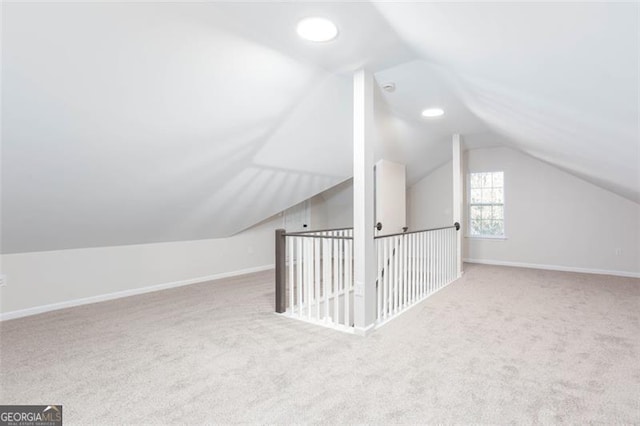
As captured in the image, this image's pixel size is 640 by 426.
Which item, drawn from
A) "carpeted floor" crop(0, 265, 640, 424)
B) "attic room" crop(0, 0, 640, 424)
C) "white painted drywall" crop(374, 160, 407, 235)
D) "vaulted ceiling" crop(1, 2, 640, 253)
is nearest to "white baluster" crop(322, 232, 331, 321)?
"attic room" crop(0, 0, 640, 424)

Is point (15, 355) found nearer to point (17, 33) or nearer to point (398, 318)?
point (17, 33)

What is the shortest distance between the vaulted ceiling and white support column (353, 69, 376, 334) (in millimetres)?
307

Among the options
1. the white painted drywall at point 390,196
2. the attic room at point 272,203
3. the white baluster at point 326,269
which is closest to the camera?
the attic room at point 272,203

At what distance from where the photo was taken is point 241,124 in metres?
3.15

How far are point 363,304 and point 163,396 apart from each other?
66.4 inches

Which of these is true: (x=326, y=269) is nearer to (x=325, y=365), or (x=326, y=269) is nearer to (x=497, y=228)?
(x=325, y=365)

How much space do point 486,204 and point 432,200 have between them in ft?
3.59

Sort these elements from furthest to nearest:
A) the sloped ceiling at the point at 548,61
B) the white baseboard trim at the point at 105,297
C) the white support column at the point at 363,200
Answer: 1. the white baseboard trim at the point at 105,297
2. the white support column at the point at 363,200
3. the sloped ceiling at the point at 548,61

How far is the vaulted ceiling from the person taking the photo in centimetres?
154

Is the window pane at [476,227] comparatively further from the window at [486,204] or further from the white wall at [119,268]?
the white wall at [119,268]

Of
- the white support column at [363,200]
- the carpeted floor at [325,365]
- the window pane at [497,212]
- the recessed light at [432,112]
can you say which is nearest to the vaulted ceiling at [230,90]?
the recessed light at [432,112]

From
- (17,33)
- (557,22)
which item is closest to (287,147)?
(17,33)

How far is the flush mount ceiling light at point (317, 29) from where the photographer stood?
216cm

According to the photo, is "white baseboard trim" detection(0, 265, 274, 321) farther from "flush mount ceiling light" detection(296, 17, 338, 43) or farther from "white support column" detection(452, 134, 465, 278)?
"flush mount ceiling light" detection(296, 17, 338, 43)
